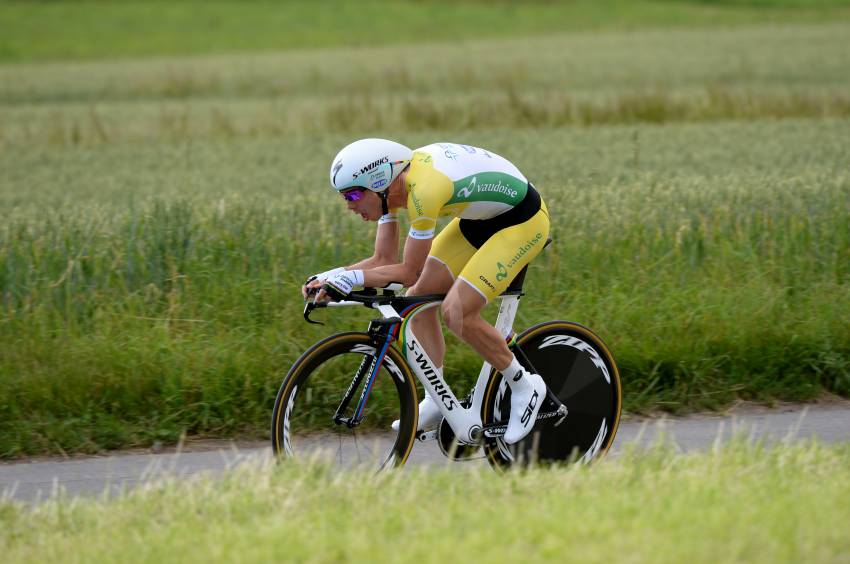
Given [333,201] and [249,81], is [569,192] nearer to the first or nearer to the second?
[333,201]

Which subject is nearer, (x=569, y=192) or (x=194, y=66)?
(x=569, y=192)

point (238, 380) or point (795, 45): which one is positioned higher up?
point (795, 45)

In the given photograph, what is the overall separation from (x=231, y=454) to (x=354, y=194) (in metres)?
1.81

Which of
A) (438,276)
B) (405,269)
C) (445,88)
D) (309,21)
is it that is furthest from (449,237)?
(309,21)

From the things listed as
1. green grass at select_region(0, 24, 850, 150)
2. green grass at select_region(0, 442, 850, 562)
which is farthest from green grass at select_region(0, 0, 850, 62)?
green grass at select_region(0, 442, 850, 562)

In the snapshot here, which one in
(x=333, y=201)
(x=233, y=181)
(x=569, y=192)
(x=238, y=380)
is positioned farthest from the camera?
(x=233, y=181)

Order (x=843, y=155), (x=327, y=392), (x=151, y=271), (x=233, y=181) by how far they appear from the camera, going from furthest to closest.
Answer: (x=233, y=181) → (x=843, y=155) → (x=151, y=271) → (x=327, y=392)

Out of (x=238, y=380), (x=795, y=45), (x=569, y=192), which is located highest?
(x=795, y=45)

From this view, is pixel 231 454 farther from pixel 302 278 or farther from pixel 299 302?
pixel 302 278

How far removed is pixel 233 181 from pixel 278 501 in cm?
1210

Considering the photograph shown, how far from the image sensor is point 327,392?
513cm

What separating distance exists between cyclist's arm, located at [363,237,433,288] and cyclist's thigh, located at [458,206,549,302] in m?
0.31

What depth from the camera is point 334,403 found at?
5.20 m

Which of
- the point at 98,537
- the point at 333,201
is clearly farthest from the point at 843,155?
the point at 98,537
